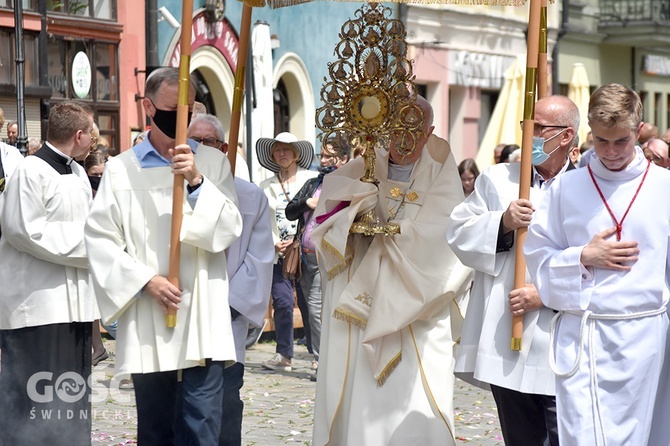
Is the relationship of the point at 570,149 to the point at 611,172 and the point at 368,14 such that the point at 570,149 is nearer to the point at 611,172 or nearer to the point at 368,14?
the point at 611,172

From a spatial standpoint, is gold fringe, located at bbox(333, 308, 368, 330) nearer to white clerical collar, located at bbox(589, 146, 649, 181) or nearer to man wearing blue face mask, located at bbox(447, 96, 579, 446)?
man wearing blue face mask, located at bbox(447, 96, 579, 446)

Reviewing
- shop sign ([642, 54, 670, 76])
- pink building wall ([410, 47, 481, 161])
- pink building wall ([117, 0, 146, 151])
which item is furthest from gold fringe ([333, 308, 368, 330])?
shop sign ([642, 54, 670, 76])

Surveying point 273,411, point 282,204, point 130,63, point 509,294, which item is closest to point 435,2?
point 509,294

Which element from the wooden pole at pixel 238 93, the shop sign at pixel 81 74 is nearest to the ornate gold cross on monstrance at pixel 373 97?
the wooden pole at pixel 238 93

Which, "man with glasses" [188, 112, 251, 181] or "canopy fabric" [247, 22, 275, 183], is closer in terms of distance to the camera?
"man with glasses" [188, 112, 251, 181]

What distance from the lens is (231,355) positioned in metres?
5.82

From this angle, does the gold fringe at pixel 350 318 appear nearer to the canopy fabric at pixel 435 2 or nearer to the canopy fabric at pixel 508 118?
the canopy fabric at pixel 435 2

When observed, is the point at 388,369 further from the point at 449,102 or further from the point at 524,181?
the point at 449,102

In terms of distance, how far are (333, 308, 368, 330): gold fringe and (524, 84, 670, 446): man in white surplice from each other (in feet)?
5.30

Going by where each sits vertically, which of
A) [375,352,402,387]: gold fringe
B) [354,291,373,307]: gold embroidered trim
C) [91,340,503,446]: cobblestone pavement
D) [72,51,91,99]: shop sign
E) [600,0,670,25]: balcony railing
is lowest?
[91,340,503,446]: cobblestone pavement

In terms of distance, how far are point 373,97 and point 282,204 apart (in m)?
4.91

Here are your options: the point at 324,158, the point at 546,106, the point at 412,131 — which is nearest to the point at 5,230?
the point at 412,131

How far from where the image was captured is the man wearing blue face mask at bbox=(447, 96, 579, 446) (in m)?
5.81

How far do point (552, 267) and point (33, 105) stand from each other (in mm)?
12349
